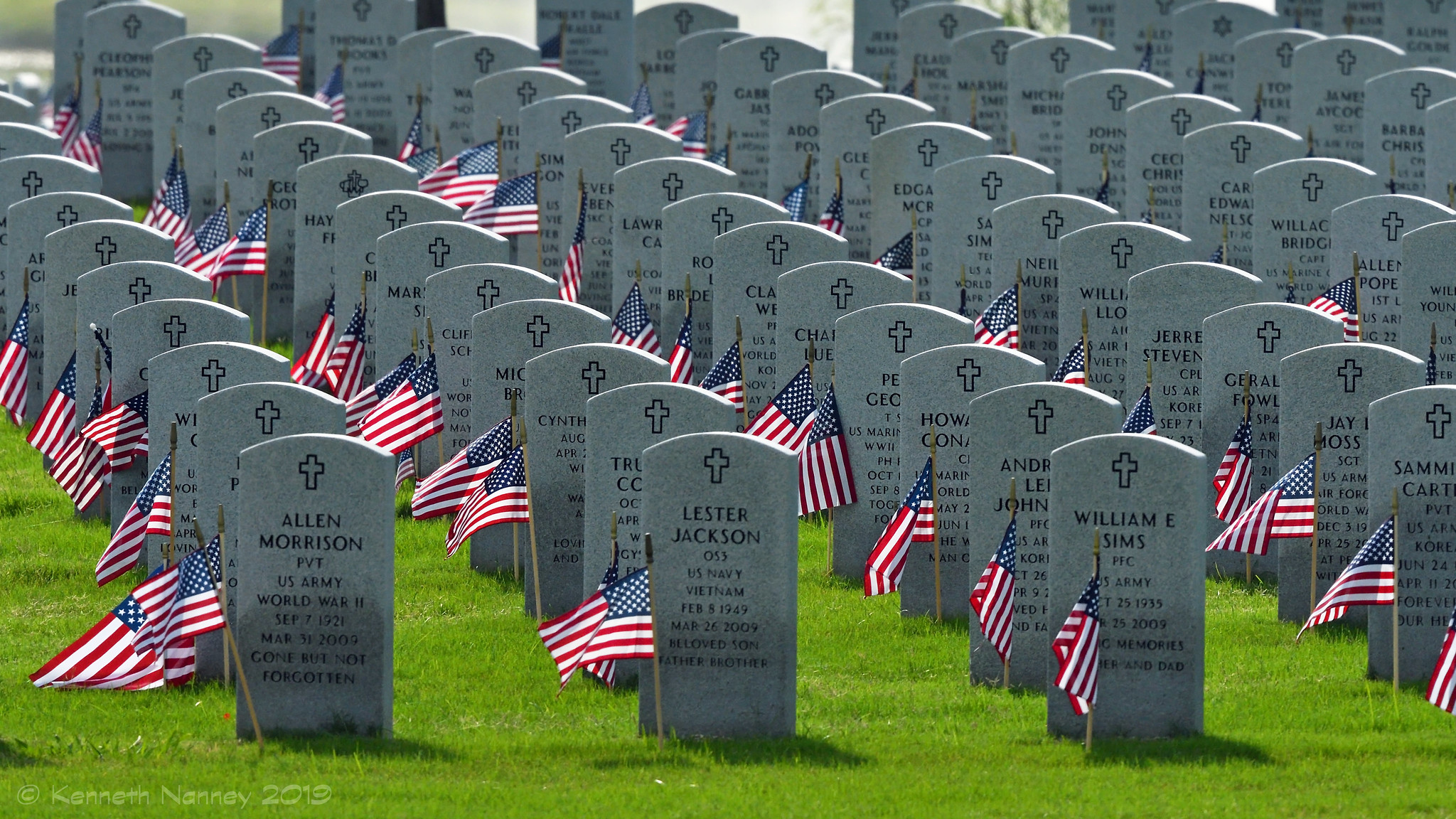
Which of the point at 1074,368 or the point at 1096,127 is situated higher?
the point at 1096,127

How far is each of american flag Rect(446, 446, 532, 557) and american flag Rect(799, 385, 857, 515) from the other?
1987 mm

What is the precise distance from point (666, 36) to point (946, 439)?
39.0 feet

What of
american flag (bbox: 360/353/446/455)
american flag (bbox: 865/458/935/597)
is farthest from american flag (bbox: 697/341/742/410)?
american flag (bbox: 865/458/935/597)

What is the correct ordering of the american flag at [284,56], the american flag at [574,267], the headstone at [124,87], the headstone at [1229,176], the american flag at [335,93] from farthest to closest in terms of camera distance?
the american flag at [284,56]
the headstone at [124,87]
the american flag at [335,93]
the american flag at [574,267]
the headstone at [1229,176]

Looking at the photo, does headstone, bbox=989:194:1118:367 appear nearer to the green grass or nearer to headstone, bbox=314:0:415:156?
the green grass

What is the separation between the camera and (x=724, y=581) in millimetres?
11703

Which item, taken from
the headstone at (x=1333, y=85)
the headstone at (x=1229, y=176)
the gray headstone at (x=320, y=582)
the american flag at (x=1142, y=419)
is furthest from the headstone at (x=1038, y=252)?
the gray headstone at (x=320, y=582)

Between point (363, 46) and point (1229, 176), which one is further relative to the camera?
point (363, 46)

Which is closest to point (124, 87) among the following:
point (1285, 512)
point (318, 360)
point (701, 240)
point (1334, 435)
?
point (318, 360)

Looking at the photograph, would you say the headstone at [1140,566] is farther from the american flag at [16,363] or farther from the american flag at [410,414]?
the american flag at [16,363]

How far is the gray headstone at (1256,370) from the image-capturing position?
1470 cm

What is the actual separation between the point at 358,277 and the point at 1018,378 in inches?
241

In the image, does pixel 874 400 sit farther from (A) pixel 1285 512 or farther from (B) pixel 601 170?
(B) pixel 601 170

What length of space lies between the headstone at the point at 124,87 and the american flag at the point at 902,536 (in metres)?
12.3
